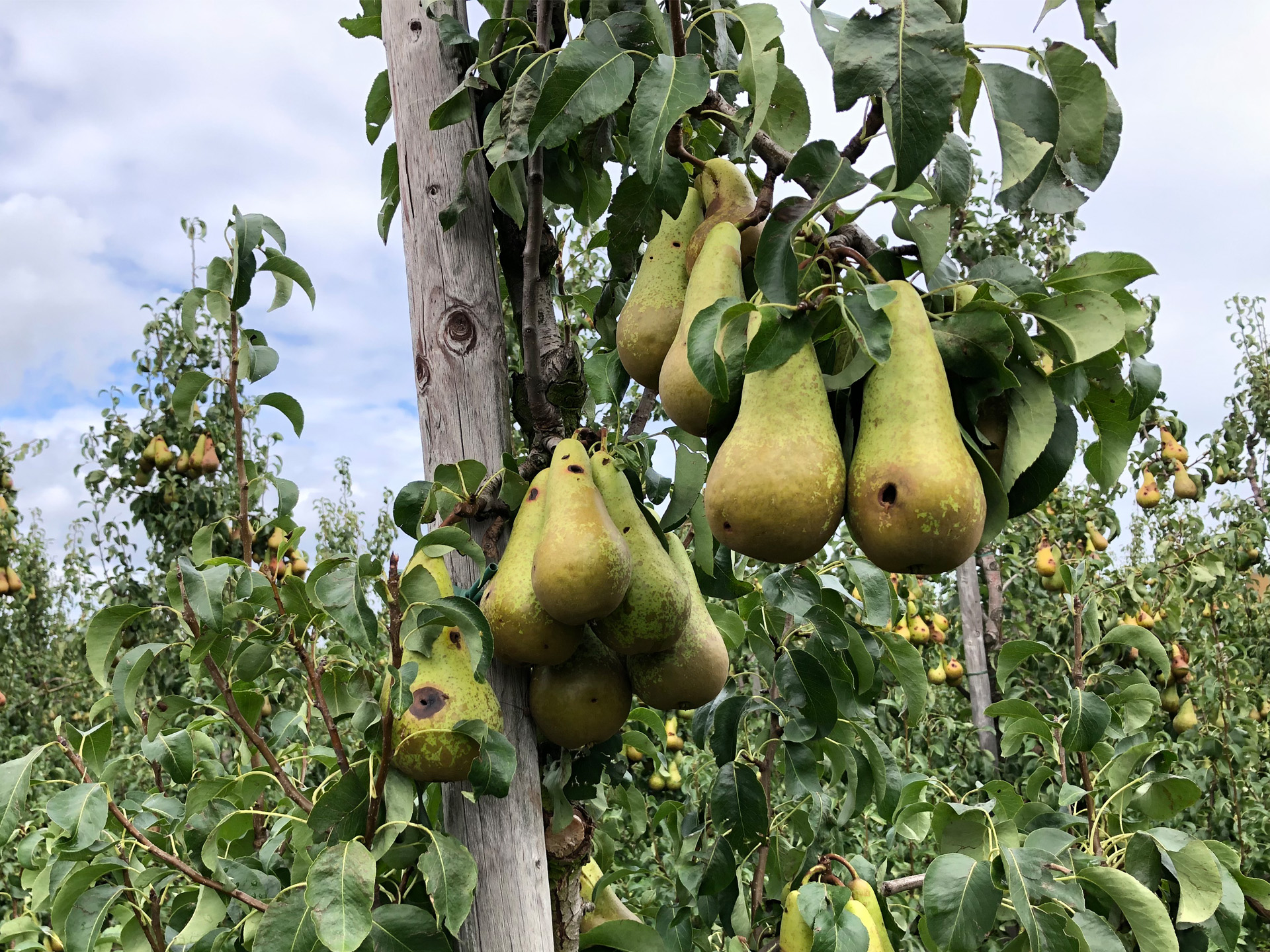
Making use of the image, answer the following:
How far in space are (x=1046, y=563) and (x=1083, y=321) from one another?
14.1 ft

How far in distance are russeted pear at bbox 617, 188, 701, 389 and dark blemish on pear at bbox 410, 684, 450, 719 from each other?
488 millimetres

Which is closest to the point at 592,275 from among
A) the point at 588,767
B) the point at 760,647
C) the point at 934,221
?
the point at 760,647

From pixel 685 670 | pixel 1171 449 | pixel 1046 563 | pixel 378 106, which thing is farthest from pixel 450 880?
pixel 1171 449

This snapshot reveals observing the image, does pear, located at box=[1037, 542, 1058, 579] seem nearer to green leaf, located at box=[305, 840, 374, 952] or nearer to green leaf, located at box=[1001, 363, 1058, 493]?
green leaf, located at box=[1001, 363, 1058, 493]

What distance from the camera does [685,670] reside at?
4.45 feet

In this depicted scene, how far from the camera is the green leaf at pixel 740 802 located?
66.2 inches

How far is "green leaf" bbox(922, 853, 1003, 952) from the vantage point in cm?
127

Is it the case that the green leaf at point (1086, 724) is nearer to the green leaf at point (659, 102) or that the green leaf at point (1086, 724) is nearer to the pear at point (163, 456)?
the green leaf at point (659, 102)

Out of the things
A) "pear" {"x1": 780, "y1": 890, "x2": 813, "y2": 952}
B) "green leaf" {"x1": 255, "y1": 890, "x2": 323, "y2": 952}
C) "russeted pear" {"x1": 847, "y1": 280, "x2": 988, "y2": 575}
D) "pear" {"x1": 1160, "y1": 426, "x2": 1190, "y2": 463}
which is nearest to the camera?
"russeted pear" {"x1": 847, "y1": 280, "x2": 988, "y2": 575}

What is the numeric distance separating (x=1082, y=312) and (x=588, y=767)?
103 centimetres

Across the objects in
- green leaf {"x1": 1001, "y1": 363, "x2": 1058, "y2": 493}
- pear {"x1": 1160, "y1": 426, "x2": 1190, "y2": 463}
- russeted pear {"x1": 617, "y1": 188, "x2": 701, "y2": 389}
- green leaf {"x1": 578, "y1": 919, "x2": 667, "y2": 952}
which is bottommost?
green leaf {"x1": 578, "y1": 919, "x2": 667, "y2": 952}

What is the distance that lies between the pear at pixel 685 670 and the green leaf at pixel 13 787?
2.53ft

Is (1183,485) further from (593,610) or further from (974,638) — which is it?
(593,610)

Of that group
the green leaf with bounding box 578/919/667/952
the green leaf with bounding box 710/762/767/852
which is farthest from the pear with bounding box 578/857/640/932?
the green leaf with bounding box 710/762/767/852
